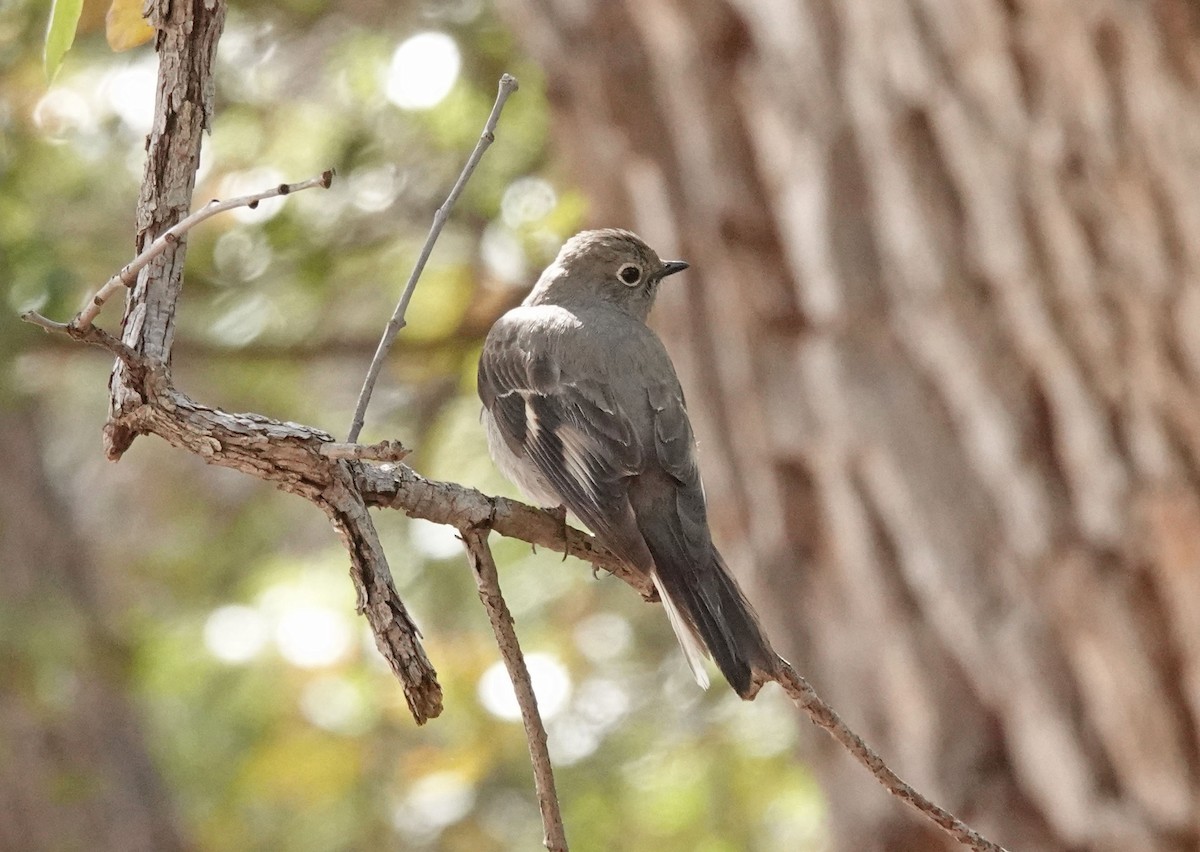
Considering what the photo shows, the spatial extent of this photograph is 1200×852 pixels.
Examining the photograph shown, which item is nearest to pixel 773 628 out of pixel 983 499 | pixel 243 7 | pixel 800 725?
pixel 800 725

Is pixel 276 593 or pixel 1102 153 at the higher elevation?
pixel 276 593

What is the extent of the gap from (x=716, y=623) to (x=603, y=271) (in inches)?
77.9

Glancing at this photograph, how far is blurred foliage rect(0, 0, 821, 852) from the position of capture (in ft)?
19.5

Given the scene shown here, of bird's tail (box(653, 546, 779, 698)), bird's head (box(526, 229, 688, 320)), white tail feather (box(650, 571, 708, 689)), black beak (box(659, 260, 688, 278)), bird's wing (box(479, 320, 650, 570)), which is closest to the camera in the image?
bird's tail (box(653, 546, 779, 698))

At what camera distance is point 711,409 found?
214 inches

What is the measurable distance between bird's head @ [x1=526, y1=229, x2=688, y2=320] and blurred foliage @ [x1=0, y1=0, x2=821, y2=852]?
48.4 inches

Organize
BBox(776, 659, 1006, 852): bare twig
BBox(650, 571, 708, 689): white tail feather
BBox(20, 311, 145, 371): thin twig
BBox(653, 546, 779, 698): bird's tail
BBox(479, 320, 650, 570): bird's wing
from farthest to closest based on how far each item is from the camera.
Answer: BBox(479, 320, 650, 570): bird's wing → BBox(650, 571, 708, 689): white tail feather → BBox(653, 546, 779, 698): bird's tail → BBox(776, 659, 1006, 852): bare twig → BBox(20, 311, 145, 371): thin twig

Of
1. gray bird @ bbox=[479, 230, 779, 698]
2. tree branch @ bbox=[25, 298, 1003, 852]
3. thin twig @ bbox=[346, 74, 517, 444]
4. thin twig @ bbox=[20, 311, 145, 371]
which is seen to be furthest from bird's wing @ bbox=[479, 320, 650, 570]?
thin twig @ bbox=[20, 311, 145, 371]

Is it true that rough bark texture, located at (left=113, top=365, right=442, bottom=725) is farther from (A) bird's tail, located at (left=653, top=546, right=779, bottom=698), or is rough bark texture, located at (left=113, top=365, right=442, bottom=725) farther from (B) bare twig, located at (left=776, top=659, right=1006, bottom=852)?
(A) bird's tail, located at (left=653, top=546, right=779, bottom=698)

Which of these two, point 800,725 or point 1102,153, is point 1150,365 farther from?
point 800,725

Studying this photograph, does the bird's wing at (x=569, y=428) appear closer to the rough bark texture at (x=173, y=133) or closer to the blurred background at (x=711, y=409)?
the blurred background at (x=711, y=409)

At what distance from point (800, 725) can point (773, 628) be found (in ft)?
1.22

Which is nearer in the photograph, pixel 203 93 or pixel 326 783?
pixel 203 93

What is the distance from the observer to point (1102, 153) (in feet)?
15.2
